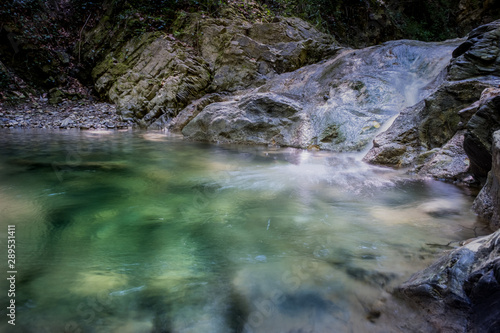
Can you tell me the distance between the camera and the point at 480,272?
4.29ft

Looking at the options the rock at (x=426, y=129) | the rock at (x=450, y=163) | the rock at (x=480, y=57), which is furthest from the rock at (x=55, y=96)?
the rock at (x=480, y=57)

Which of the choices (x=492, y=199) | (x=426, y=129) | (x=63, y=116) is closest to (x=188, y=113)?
(x=63, y=116)

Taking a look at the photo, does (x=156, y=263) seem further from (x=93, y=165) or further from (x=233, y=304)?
(x=93, y=165)

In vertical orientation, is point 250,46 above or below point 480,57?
above

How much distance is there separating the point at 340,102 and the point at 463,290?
23.2 ft

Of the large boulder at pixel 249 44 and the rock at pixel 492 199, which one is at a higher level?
the large boulder at pixel 249 44

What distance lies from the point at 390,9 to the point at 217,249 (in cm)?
2077

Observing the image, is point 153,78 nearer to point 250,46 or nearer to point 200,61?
point 200,61

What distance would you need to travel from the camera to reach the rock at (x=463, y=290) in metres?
1.20

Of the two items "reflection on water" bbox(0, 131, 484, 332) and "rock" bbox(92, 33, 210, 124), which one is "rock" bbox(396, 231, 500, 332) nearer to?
"reflection on water" bbox(0, 131, 484, 332)

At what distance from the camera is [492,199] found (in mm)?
2770

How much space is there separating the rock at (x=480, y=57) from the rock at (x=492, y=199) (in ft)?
11.2

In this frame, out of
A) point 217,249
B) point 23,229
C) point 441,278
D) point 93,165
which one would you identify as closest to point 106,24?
point 93,165

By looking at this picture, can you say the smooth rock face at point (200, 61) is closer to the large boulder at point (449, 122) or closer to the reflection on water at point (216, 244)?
the large boulder at point (449, 122)
